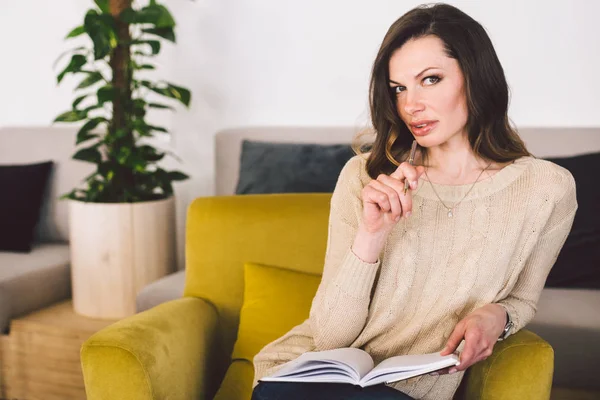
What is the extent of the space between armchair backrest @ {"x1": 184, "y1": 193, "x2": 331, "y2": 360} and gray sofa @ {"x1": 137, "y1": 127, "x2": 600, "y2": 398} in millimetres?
474

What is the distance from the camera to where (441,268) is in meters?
1.24

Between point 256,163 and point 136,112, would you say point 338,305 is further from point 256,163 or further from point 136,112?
point 136,112

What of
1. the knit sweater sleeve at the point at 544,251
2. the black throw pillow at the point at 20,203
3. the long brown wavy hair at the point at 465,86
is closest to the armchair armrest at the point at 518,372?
the knit sweater sleeve at the point at 544,251

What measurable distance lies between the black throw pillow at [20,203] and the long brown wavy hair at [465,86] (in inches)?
69.2

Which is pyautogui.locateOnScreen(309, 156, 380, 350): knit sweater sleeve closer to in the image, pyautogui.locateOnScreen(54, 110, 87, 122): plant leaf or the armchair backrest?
the armchair backrest

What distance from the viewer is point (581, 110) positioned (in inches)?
91.0

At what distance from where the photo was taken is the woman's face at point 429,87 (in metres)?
1.24

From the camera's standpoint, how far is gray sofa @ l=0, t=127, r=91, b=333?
2.44 m

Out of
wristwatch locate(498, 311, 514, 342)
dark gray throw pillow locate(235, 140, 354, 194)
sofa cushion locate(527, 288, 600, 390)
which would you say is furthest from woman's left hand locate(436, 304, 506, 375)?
dark gray throw pillow locate(235, 140, 354, 194)

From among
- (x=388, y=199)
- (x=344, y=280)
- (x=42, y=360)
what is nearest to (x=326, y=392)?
(x=344, y=280)

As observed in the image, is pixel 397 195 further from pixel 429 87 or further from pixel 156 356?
pixel 156 356

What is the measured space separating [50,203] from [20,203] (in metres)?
0.19

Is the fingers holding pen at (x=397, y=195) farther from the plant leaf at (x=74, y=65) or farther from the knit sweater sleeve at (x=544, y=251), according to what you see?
the plant leaf at (x=74, y=65)

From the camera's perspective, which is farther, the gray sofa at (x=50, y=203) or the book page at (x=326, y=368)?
the gray sofa at (x=50, y=203)
